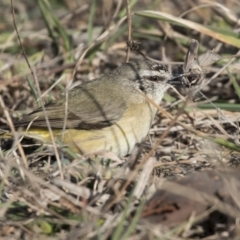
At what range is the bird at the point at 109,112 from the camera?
189 inches

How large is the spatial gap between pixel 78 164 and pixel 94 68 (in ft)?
8.36

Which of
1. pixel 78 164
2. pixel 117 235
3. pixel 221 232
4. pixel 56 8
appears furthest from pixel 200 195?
pixel 56 8

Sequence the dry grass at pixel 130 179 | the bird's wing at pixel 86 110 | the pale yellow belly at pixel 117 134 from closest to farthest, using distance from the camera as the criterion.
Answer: the dry grass at pixel 130 179
the pale yellow belly at pixel 117 134
the bird's wing at pixel 86 110

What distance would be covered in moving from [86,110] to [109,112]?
0.19 meters

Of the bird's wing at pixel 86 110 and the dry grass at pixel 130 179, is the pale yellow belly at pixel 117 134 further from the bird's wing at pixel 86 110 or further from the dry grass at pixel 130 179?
A: the dry grass at pixel 130 179

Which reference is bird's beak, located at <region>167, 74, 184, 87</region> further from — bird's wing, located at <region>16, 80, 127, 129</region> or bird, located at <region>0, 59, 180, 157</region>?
bird's wing, located at <region>16, 80, 127, 129</region>

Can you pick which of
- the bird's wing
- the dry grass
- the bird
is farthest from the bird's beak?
the bird's wing

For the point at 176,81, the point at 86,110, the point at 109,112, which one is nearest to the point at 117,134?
the point at 109,112

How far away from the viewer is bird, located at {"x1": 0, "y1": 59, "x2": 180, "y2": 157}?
4.80 metres

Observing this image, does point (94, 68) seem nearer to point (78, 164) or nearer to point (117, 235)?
point (78, 164)

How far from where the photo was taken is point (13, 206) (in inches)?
146

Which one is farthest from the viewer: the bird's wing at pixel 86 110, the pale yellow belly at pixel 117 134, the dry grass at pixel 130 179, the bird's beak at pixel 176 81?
the bird's beak at pixel 176 81

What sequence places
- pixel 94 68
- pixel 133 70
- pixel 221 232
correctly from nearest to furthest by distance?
1. pixel 221 232
2. pixel 133 70
3. pixel 94 68

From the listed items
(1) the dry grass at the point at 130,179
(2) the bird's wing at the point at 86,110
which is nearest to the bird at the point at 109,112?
(2) the bird's wing at the point at 86,110
